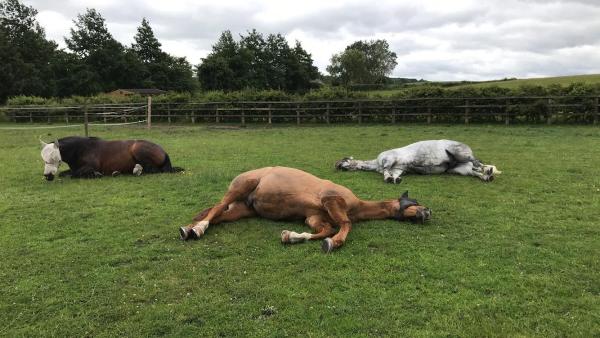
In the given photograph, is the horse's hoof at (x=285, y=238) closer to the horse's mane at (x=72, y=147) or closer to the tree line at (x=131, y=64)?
the horse's mane at (x=72, y=147)

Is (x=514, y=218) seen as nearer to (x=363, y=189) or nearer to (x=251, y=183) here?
(x=363, y=189)

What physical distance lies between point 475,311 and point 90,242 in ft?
14.6

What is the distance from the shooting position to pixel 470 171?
9336mm

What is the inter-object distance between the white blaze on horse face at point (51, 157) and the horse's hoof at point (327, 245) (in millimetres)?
6965

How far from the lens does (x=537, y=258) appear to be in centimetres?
480

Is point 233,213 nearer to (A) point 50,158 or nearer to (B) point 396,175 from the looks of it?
(B) point 396,175

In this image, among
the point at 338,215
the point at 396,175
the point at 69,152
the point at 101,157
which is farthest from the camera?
the point at 101,157

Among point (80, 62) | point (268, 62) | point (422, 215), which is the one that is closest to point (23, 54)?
point (80, 62)

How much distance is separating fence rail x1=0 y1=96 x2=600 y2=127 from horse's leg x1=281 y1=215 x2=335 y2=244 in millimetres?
16213

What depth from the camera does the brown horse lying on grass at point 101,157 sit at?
957cm

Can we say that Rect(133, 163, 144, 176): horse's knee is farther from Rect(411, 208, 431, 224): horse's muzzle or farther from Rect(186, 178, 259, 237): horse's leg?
Rect(411, 208, 431, 224): horse's muzzle

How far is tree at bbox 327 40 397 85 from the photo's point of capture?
318ft

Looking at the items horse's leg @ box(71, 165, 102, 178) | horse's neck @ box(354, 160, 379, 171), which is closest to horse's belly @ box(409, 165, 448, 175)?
horse's neck @ box(354, 160, 379, 171)

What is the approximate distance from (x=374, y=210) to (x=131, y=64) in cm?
8242
